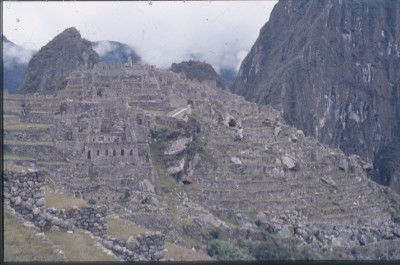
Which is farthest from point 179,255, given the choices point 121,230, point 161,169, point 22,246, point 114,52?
point 114,52

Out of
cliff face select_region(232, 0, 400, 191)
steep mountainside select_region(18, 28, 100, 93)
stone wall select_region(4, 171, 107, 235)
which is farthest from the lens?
cliff face select_region(232, 0, 400, 191)

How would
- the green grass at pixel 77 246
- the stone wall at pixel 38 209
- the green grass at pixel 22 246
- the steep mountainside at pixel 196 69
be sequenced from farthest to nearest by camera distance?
the steep mountainside at pixel 196 69, the stone wall at pixel 38 209, the green grass at pixel 77 246, the green grass at pixel 22 246

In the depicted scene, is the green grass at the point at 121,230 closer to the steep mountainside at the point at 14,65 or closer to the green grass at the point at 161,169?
the green grass at the point at 161,169

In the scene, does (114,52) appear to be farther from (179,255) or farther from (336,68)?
(336,68)

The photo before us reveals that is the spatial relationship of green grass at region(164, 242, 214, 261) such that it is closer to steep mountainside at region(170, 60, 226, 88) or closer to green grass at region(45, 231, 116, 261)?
green grass at region(45, 231, 116, 261)

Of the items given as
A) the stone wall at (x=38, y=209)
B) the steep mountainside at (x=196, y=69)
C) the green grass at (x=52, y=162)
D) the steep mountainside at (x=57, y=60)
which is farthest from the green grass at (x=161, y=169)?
the steep mountainside at (x=196, y=69)

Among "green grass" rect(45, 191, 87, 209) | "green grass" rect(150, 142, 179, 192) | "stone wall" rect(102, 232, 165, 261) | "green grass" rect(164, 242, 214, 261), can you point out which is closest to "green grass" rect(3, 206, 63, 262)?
"green grass" rect(45, 191, 87, 209)
